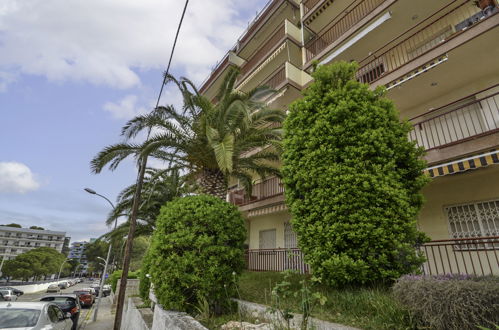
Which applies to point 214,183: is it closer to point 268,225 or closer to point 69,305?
point 268,225

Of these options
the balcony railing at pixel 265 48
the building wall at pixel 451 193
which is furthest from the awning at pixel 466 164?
the balcony railing at pixel 265 48

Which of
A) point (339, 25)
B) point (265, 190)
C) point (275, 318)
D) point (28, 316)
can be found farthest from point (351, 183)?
point (339, 25)

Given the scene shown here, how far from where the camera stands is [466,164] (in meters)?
6.55

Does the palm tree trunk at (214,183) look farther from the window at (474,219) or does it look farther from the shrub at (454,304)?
the window at (474,219)

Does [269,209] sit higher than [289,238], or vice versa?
[269,209]

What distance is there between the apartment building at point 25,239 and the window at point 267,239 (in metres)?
117

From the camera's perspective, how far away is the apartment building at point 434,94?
7293 mm

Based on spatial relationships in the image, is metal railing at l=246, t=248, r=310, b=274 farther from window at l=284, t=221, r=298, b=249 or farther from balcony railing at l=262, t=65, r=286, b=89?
balcony railing at l=262, t=65, r=286, b=89

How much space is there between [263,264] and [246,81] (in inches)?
536

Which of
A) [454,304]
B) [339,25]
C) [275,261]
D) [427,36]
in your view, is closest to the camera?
[454,304]

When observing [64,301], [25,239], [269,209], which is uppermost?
[25,239]

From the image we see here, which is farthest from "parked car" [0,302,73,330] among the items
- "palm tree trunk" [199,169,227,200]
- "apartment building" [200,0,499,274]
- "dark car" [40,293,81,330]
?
"dark car" [40,293,81,330]

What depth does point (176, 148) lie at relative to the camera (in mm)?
9539

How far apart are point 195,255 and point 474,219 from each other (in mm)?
8647
